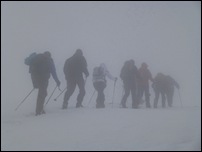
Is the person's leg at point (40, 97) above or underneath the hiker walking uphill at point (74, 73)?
underneath

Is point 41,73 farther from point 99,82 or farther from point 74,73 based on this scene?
point 99,82

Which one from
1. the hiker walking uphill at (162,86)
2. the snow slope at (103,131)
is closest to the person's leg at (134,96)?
the snow slope at (103,131)

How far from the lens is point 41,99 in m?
12.4

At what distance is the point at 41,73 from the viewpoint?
12555 millimetres

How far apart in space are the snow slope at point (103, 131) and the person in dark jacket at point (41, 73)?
44 cm

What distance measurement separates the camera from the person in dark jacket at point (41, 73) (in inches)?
487

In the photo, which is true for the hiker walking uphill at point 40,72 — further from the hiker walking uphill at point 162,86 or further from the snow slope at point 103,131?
the hiker walking uphill at point 162,86

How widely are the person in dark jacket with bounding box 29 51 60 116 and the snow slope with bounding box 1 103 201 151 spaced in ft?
1.43

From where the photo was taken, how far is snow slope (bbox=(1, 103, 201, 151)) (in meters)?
8.73

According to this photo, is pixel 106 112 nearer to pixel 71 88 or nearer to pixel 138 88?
pixel 71 88

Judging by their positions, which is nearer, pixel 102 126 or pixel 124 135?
pixel 124 135

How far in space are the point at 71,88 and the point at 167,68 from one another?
224ft

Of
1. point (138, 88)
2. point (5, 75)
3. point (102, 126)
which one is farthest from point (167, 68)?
point (102, 126)

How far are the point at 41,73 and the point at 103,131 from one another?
361 cm
